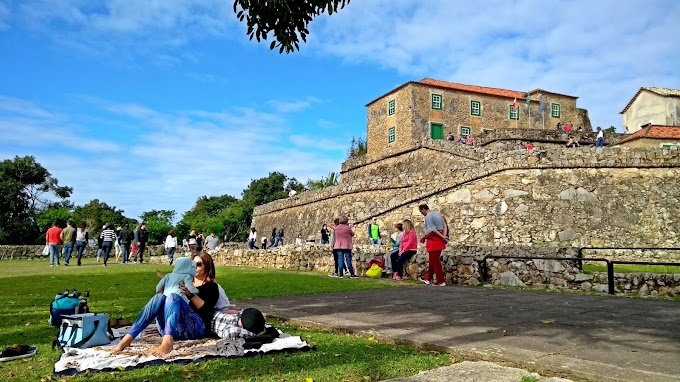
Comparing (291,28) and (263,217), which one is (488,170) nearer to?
(291,28)

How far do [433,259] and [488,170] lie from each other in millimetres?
10755

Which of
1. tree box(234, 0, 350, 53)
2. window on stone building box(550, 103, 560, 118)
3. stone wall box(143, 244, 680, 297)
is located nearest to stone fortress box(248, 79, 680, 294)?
stone wall box(143, 244, 680, 297)

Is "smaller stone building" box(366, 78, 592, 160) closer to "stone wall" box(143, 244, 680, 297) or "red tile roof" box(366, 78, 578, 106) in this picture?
"red tile roof" box(366, 78, 578, 106)

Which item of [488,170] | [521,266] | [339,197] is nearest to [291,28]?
[521,266]

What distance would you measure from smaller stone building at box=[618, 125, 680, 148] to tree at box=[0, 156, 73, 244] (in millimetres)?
48653

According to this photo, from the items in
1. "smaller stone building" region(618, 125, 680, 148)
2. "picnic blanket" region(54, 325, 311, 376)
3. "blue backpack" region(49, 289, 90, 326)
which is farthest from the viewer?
"smaller stone building" region(618, 125, 680, 148)

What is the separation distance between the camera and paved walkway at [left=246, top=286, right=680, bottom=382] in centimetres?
411

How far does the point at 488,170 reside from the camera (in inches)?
840

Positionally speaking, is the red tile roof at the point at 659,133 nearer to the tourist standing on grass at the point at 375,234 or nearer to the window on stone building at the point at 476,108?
the window on stone building at the point at 476,108

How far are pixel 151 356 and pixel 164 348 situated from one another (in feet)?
0.51

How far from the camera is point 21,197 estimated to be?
156 ft

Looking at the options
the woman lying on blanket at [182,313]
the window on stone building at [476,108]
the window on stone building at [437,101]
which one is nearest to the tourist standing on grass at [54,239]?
the woman lying on blanket at [182,313]

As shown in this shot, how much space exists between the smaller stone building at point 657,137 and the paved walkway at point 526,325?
26629 mm

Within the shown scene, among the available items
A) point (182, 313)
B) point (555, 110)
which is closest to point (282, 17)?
point (182, 313)
